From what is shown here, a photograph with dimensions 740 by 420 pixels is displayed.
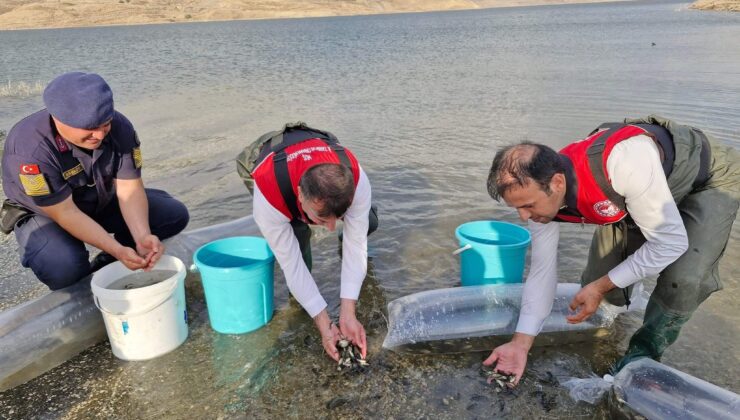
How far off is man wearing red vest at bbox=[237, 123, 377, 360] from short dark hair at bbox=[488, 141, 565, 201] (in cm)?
78

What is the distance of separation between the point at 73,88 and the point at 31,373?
186cm

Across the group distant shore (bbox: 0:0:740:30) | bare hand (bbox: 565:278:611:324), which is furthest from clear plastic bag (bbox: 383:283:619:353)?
distant shore (bbox: 0:0:740:30)

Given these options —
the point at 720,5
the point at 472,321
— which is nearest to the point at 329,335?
the point at 472,321

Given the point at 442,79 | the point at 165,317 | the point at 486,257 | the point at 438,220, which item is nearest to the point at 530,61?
the point at 442,79

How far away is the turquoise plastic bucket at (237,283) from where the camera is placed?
3.46 metres

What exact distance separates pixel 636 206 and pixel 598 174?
10.3 inches

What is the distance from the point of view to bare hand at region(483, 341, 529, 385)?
315cm

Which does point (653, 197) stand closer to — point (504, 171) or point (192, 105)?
point (504, 171)

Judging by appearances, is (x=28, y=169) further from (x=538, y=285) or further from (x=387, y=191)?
(x=387, y=191)

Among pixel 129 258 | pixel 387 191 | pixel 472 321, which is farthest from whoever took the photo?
pixel 387 191

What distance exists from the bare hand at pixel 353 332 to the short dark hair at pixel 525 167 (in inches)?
50.9

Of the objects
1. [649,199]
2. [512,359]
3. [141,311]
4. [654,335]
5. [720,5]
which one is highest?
[720,5]

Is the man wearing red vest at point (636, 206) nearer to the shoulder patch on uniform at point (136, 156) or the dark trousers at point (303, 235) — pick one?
the dark trousers at point (303, 235)

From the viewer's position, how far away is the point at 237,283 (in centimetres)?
348
